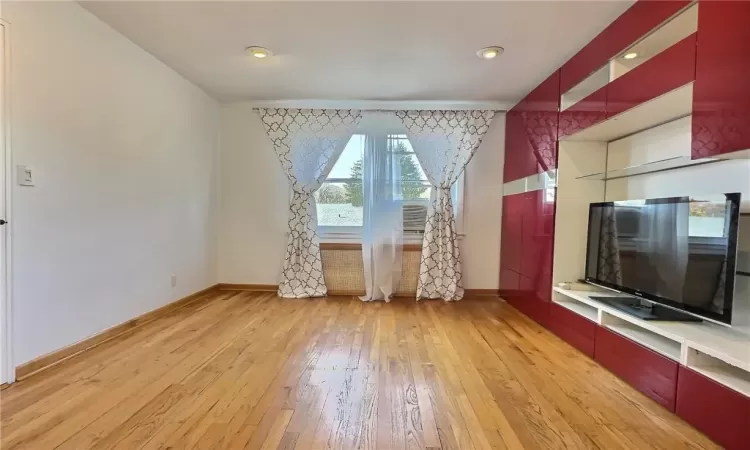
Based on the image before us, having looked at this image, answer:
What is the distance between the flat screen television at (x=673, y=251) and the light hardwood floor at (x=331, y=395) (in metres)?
0.57

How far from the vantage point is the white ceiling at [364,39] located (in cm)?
231

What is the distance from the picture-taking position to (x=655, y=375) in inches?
75.5

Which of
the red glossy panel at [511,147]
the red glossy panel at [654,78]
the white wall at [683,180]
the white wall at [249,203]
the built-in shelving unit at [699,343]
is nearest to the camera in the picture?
the built-in shelving unit at [699,343]

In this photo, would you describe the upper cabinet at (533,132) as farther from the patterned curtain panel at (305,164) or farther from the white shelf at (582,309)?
the patterned curtain panel at (305,164)

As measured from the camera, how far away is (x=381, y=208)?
Answer: 4.27 meters

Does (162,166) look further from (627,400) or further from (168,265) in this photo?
(627,400)

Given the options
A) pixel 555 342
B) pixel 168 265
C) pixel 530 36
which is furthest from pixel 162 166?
pixel 555 342

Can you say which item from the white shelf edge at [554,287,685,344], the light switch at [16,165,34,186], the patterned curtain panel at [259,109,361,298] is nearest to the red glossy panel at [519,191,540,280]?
the white shelf edge at [554,287,685,344]

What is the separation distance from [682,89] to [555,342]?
1.85 metres

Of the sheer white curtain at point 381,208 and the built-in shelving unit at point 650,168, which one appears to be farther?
the sheer white curtain at point 381,208

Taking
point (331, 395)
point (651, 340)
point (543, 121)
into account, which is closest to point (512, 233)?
point (543, 121)

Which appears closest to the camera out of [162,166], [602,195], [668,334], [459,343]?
[668,334]

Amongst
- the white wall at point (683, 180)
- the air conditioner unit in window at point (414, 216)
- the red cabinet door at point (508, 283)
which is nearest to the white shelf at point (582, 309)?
the white wall at point (683, 180)

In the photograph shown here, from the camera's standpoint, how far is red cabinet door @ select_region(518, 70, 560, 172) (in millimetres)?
3152
